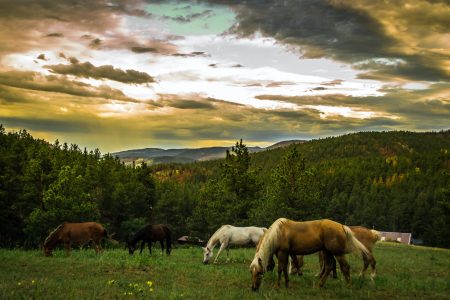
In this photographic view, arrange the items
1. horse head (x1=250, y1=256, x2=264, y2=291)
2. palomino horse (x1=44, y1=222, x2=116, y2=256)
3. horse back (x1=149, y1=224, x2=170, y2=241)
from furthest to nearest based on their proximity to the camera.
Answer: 1. horse back (x1=149, y1=224, x2=170, y2=241)
2. palomino horse (x1=44, y1=222, x2=116, y2=256)
3. horse head (x1=250, y1=256, x2=264, y2=291)

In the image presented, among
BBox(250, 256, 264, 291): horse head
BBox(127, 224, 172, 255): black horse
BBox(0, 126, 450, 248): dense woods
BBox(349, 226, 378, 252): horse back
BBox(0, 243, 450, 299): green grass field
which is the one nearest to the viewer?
BBox(0, 243, 450, 299): green grass field

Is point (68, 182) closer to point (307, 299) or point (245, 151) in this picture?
point (245, 151)

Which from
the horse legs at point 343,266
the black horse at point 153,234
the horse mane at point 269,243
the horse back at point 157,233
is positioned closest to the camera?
the horse mane at point 269,243

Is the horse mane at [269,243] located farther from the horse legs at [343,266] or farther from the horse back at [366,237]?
the horse back at [366,237]

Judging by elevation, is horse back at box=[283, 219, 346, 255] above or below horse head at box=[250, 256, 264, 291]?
above

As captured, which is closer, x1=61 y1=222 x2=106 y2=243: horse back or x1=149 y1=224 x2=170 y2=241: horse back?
x1=61 y1=222 x2=106 y2=243: horse back

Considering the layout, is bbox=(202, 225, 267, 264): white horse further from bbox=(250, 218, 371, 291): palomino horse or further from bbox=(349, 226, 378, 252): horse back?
bbox=(250, 218, 371, 291): palomino horse

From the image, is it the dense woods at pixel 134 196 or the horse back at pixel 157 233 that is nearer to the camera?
the horse back at pixel 157 233

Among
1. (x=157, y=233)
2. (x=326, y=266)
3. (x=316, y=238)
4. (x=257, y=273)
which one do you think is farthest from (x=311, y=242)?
(x=157, y=233)

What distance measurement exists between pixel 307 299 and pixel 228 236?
9357mm

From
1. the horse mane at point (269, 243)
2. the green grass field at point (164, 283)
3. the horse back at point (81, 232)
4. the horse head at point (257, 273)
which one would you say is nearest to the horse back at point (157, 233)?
the horse back at point (81, 232)

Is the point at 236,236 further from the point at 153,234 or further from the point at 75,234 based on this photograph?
the point at 75,234

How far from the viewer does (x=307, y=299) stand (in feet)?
37.2

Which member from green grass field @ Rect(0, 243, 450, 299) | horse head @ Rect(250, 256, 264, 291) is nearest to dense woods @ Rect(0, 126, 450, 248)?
green grass field @ Rect(0, 243, 450, 299)
